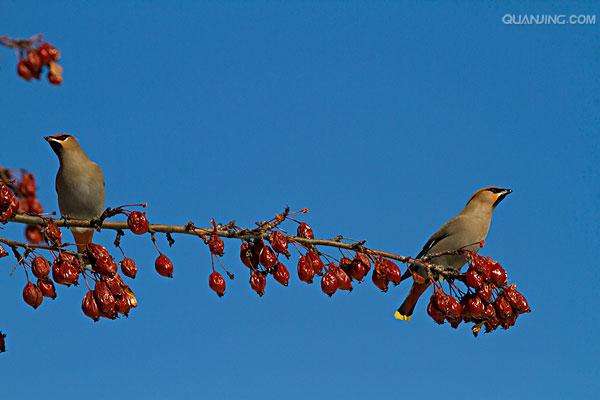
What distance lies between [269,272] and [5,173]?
1281 mm

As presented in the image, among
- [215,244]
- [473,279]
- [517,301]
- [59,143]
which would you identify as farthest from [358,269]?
[59,143]

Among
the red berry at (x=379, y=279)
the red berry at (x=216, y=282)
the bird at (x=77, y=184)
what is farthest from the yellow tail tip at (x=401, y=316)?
the red berry at (x=216, y=282)

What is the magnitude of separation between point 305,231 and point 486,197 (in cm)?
479

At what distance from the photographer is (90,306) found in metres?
3.89

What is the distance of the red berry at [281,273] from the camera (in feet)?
13.5

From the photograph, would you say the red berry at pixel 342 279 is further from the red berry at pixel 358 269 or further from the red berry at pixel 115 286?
the red berry at pixel 115 286

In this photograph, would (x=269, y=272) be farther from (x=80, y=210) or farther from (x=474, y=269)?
(x=80, y=210)

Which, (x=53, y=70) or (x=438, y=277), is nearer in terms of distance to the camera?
(x=53, y=70)

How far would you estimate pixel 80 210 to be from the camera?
814cm

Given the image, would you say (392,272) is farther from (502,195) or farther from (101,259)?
(502,195)

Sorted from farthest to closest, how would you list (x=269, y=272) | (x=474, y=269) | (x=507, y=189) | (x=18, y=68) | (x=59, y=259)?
(x=507, y=189)
(x=474, y=269)
(x=269, y=272)
(x=59, y=259)
(x=18, y=68)

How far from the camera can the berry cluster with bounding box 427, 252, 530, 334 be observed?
14.5 feet

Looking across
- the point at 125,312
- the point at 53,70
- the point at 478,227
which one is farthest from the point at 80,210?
the point at 53,70

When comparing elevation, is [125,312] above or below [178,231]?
below
